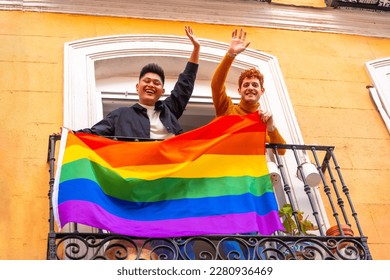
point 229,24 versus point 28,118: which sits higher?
point 229,24

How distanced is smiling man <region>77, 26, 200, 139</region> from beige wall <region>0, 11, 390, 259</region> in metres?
0.72

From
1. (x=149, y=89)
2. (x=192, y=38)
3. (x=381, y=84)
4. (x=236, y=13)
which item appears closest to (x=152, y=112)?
(x=149, y=89)

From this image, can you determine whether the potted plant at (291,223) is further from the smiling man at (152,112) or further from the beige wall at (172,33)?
the smiling man at (152,112)

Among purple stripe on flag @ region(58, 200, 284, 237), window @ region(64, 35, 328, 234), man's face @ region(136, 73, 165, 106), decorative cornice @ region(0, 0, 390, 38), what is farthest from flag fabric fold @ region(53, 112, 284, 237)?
decorative cornice @ region(0, 0, 390, 38)

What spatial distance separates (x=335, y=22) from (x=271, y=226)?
3.89m

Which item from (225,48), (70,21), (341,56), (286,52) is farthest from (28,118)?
(341,56)

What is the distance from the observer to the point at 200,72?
26.6 feet

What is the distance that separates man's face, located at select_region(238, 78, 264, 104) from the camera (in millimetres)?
6602

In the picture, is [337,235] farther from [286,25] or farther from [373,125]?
[286,25]

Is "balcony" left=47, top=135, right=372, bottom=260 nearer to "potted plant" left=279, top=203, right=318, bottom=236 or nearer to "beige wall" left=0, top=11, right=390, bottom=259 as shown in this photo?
"potted plant" left=279, top=203, right=318, bottom=236

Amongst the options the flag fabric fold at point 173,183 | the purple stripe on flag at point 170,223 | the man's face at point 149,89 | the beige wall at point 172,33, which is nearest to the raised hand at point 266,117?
the flag fabric fold at point 173,183
